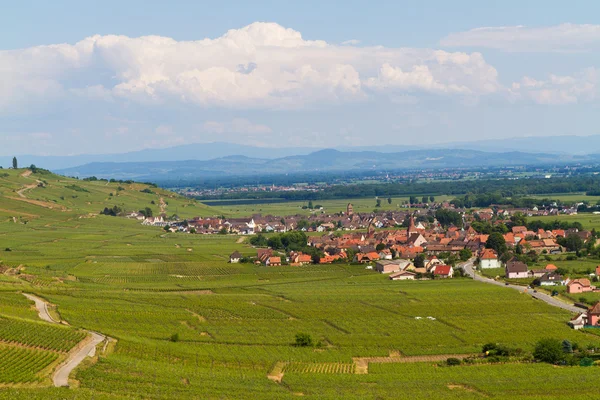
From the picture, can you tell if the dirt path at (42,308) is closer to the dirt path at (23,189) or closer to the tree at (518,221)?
the tree at (518,221)

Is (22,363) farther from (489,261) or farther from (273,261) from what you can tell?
(489,261)

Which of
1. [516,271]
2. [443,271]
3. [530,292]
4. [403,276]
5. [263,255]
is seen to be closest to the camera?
[530,292]

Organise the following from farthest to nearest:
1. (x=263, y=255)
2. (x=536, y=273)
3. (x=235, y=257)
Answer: (x=263, y=255) → (x=235, y=257) → (x=536, y=273)

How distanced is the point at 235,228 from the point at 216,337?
82.0 m

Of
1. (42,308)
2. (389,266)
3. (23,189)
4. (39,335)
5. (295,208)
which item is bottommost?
(295,208)

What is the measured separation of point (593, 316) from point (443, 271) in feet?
76.9

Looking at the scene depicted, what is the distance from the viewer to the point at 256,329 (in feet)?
163

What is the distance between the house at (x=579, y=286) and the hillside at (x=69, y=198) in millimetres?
81475

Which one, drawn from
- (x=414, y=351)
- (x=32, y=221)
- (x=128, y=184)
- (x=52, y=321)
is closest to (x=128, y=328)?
(x=52, y=321)

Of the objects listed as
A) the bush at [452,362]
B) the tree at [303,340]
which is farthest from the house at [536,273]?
the tree at [303,340]

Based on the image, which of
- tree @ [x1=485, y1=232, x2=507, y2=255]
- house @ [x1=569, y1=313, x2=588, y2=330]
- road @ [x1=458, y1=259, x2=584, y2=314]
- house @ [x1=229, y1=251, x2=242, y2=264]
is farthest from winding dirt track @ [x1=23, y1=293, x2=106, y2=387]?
tree @ [x1=485, y1=232, x2=507, y2=255]

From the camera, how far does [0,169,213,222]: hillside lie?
12900 centimetres

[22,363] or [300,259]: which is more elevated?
[22,363]

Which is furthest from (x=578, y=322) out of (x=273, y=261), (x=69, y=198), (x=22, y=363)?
(x=69, y=198)
